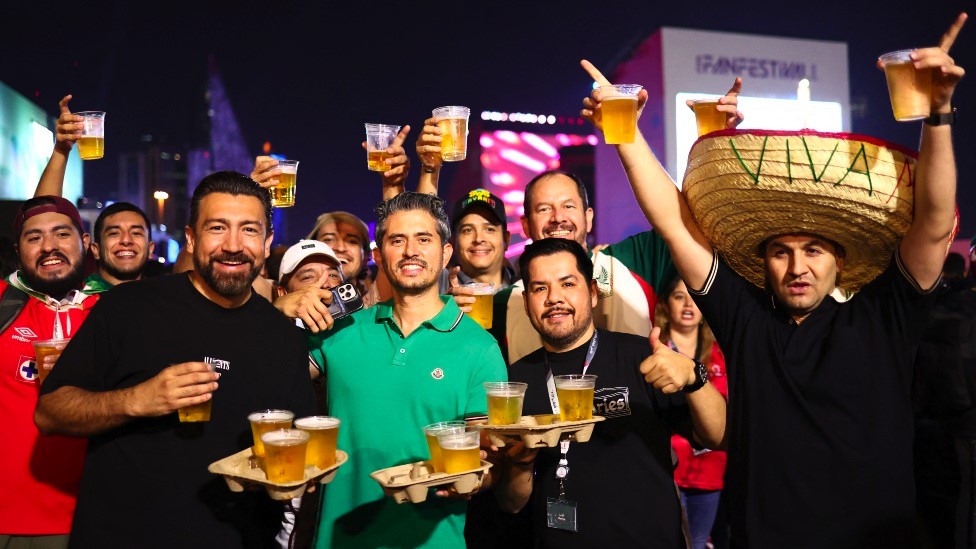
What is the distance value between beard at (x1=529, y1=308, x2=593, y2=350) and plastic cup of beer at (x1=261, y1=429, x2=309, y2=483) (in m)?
1.18

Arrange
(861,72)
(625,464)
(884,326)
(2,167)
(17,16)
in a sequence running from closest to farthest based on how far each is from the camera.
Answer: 1. (884,326)
2. (625,464)
3. (2,167)
4. (861,72)
5. (17,16)

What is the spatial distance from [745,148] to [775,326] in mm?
705

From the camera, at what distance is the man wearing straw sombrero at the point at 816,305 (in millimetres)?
2449

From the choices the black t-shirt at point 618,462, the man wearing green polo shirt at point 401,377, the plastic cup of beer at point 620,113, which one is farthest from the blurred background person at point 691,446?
the man wearing green polo shirt at point 401,377

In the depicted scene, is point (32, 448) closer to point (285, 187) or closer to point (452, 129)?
point (285, 187)

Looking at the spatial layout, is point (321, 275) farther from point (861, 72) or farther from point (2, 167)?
point (861, 72)

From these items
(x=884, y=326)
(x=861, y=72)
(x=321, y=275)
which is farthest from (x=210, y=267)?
(x=861, y=72)

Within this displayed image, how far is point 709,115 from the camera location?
120 inches

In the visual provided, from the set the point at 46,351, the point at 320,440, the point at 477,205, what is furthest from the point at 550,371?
the point at 46,351

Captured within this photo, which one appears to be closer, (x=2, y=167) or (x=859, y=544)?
(x=859, y=544)

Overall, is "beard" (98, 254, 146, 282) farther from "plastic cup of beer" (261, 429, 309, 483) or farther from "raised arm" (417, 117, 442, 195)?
"plastic cup of beer" (261, 429, 309, 483)

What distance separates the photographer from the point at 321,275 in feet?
14.5

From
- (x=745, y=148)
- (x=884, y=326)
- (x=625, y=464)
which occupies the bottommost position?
(x=625, y=464)

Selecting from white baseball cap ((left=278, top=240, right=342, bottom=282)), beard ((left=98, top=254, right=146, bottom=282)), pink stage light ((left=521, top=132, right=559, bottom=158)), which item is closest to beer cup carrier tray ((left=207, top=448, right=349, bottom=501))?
white baseball cap ((left=278, top=240, right=342, bottom=282))
